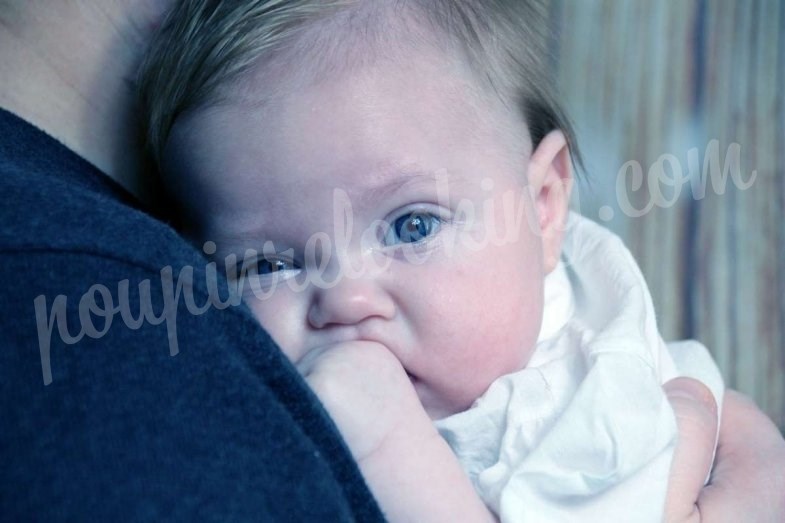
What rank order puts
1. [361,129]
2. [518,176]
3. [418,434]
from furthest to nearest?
Answer: [518,176] < [361,129] < [418,434]

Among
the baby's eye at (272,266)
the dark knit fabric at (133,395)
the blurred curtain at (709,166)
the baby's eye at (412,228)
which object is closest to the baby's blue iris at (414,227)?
the baby's eye at (412,228)

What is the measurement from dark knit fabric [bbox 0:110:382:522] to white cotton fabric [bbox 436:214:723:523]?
248 millimetres

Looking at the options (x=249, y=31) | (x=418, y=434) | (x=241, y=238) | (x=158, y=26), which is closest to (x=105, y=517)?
(x=418, y=434)

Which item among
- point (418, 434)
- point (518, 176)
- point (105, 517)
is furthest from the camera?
point (518, 176)

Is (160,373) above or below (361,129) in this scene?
below

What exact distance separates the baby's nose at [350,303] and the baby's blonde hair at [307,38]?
0.77ft

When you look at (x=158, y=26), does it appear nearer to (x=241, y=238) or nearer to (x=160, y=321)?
(x=241, y=238)

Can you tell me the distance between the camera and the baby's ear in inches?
41.7

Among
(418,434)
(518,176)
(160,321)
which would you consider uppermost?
(518,176)

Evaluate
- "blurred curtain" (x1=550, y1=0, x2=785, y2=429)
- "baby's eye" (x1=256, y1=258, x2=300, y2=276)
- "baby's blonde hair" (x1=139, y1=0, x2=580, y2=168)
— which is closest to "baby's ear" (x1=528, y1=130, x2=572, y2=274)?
"baby's blonde hair" (x1=139, y1=0, x2=580, y2=168)

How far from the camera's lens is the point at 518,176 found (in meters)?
1.01

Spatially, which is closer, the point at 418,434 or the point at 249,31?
the point at 418,434

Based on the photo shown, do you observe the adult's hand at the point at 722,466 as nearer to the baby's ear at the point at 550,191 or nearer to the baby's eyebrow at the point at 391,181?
the baby's ear at the point at 550,191

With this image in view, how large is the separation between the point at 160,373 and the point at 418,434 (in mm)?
273
